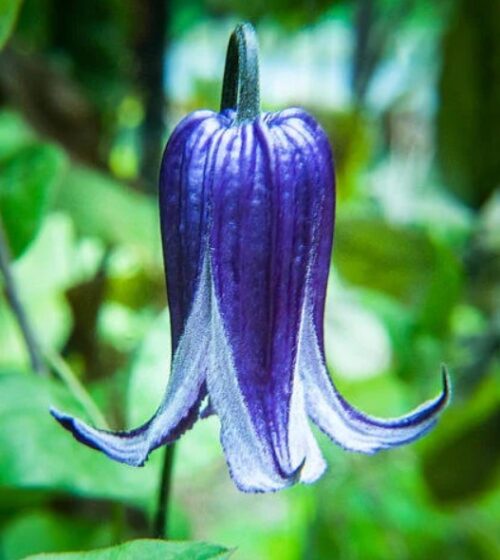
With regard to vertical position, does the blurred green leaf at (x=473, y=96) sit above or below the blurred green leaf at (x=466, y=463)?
above

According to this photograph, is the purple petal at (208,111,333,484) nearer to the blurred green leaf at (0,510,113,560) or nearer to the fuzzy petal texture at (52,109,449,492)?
the fuzzy petal texture at (52,109,449,492)

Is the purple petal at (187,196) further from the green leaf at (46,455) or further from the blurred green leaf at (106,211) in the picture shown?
the blurred green leaf at (106,211)

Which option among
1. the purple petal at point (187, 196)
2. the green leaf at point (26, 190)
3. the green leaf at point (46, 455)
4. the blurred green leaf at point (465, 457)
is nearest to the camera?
the purple petal at point (187, 196)

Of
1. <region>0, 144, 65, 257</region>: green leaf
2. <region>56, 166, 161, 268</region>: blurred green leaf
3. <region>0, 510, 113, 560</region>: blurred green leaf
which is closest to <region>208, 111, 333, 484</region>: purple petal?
<region>0, 144, 65, 257</region>: green leaf

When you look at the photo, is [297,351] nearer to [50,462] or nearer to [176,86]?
[50,462]

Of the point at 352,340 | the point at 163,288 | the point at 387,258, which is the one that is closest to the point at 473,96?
the point at 387,258

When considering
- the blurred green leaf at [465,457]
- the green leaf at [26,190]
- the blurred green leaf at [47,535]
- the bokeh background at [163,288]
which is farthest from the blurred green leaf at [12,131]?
the blurred green leaf at [465,457]

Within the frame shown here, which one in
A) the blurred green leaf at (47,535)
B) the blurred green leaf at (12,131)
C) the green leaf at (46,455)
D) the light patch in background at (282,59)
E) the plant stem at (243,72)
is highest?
the plant stem at (243,72)

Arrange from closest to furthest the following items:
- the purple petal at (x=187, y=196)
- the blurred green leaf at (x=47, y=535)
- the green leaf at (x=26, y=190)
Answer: the purple petal at (x=187, y=196) < the green leaf at (x=26, y=190) < the blurred green leaf at (x=47, y=535)

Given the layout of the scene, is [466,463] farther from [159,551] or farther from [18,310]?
[159,551]
